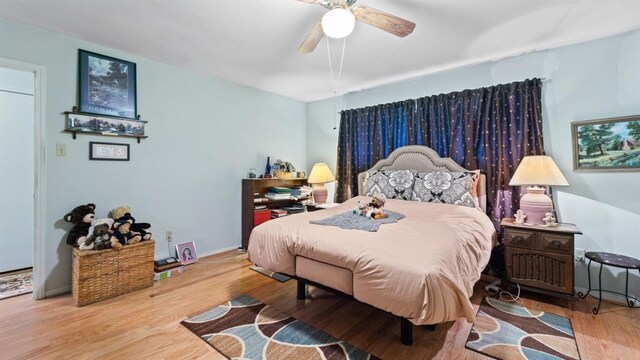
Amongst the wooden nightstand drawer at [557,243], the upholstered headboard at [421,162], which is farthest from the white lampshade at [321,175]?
the wooden nightstand drawer at [557,243]

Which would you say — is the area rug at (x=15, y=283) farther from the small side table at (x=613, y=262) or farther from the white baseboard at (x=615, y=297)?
the white baseboard at (x=615, y=297)

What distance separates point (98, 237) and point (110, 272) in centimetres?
34

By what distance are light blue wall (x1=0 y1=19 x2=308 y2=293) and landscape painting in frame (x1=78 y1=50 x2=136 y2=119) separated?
0.07m

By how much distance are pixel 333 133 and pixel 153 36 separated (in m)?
2.81

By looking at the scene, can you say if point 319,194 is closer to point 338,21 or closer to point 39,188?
point 338,21

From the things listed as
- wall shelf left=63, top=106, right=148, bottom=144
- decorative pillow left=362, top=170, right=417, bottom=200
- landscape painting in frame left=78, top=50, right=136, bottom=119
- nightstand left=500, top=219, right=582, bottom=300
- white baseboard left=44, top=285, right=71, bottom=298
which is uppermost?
landscape painting in frame left=78, top=50, right=136, bottom=119

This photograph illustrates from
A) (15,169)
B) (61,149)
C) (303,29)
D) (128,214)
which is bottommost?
(128,214)

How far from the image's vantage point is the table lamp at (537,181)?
2418 millimetres

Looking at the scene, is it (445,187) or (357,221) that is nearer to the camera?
(357,221)

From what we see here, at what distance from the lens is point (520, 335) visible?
1876 mm

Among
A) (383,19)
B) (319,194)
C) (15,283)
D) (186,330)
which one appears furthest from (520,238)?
(15,283)

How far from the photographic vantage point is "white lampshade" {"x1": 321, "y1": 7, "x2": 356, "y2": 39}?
65.7 inches

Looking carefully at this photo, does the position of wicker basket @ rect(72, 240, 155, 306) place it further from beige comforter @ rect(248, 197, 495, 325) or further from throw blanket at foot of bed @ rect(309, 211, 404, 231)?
throw blanket at foot of bed @ rect(309, 211, 404, 231)

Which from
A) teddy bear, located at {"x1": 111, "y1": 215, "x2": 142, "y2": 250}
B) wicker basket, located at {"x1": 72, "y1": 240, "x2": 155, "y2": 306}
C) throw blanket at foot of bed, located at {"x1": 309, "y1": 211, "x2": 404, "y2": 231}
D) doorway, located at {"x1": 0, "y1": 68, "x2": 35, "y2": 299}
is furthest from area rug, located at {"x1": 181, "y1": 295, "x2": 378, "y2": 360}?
doorway, located at {"x1": 0, "y1": 68, "x2": 35, "y2": 299}
